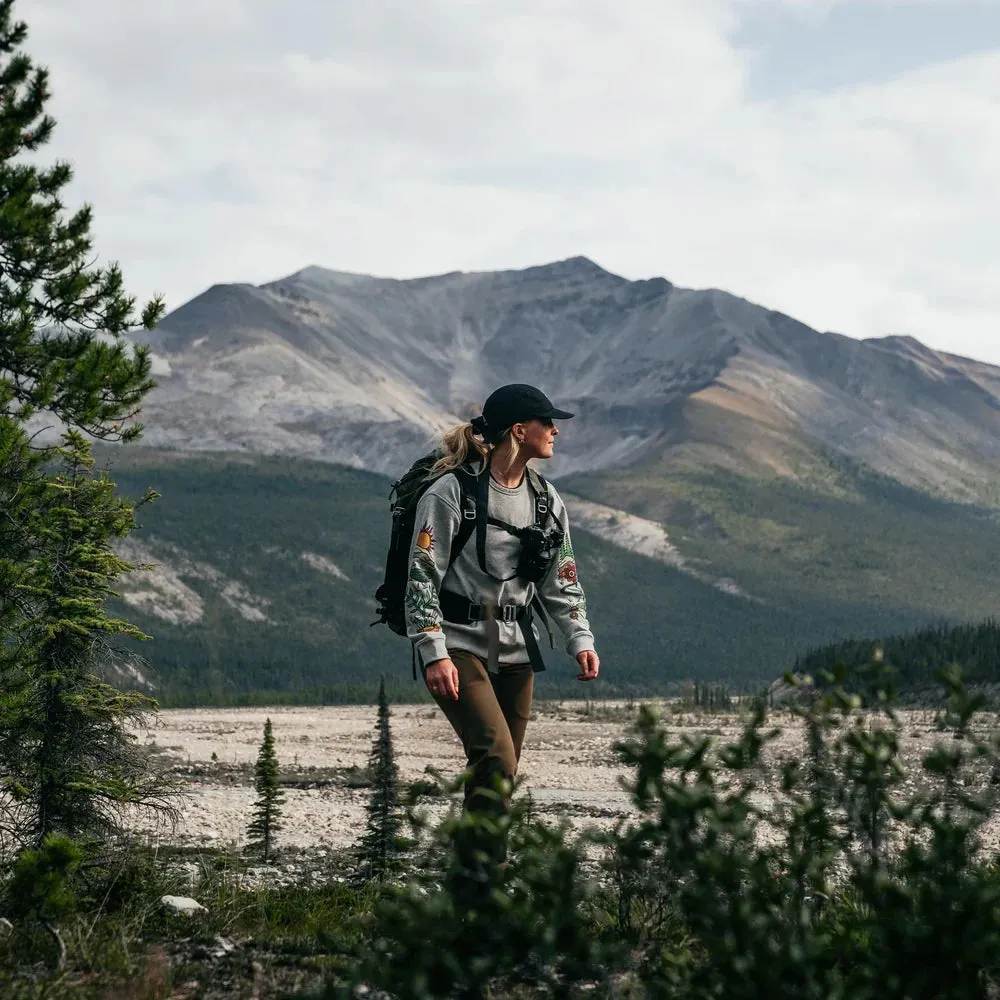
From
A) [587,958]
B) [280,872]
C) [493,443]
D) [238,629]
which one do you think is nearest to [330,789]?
[280,872]

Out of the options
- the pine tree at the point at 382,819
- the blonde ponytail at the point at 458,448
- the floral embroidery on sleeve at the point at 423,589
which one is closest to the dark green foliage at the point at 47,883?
the floral embroidery on sleeve at the point at 423,589

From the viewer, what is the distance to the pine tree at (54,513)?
38.5ft

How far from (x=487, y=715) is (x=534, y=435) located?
65.2 inches

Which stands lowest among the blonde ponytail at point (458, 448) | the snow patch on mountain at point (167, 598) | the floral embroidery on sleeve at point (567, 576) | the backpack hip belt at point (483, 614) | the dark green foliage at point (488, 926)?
the snow patch on mountain at point (167, 598)

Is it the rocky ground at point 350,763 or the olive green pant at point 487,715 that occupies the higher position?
the olive green pant at point 487,715

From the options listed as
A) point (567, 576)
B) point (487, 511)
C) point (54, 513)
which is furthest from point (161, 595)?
point (487, 511)

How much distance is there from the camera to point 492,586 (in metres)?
7.46

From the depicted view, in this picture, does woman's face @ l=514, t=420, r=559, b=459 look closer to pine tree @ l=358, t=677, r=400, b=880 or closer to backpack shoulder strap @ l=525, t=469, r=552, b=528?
backpack shoulder strap @ l=525, t=469, r=552, b=528

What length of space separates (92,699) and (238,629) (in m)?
179

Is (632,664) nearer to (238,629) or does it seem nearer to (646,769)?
(238,629)

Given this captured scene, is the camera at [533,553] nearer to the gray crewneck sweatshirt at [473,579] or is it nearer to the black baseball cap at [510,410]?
the gray crewneck sweatshirt at [473,579]

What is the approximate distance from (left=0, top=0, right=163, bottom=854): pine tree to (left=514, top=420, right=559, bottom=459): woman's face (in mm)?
5602

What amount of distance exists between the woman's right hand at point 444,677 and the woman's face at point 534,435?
55.3 inches

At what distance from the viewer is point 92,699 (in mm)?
12039
